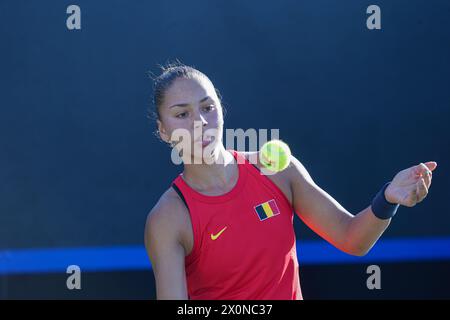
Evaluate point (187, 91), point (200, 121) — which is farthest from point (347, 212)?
point (187, 91)

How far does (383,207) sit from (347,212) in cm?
23

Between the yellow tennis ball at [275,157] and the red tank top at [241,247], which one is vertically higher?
the yellow tennis ball at [275,157]

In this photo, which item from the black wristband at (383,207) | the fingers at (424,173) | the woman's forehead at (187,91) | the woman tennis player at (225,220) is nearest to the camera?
the fingers at (424,173)

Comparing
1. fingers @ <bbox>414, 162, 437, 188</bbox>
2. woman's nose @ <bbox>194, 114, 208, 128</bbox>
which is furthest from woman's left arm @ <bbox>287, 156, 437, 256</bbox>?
woman's nose @ <bbox>194, 114, 208, 128</bbox>

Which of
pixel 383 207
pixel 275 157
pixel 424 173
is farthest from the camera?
pixel 275 157

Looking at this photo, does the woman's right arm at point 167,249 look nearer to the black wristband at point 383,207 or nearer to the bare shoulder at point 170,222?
the bare shoulder at point 170,222

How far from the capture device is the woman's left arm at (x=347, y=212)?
2.54 metres

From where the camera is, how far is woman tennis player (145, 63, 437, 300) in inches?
108

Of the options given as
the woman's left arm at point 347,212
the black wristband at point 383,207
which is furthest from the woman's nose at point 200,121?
the black wristband at point 383,207

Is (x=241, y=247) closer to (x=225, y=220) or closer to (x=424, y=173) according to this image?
(x=225, y=220)

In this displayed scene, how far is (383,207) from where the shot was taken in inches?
104

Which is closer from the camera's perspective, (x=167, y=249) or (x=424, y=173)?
(x=424, y=173)
